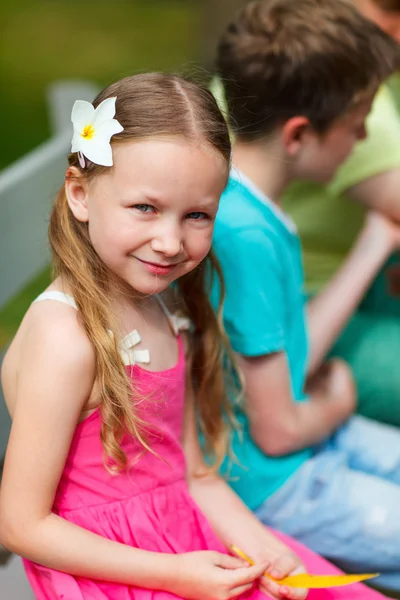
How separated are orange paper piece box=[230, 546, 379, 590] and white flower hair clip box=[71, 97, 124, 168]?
22.7 inches

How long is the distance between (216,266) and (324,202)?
0.71 metres

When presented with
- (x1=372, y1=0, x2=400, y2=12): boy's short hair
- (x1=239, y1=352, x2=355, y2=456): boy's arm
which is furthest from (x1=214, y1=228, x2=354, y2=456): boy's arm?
(x1=372, y1=0, x2=400, y2=12): boy's short hair

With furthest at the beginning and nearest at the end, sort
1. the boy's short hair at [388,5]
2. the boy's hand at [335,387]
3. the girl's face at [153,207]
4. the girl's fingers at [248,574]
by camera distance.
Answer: the boy's short hair at [388,5]
the boy's hand at [335,387]
the girl's fingers at [248,574]
the girl's face at [153,207]

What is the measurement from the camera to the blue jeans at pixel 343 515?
1.42 metres

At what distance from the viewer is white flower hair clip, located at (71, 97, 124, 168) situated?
1.00 metres

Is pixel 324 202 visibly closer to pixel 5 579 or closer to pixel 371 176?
pixel 371 176

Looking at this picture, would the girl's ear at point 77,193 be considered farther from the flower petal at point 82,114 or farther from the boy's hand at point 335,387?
the boy's hand at point 335,387

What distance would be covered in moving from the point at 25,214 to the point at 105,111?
636 millimetres

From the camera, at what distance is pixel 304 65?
145 centimetres

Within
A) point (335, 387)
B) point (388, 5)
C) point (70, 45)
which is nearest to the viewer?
point (335, 387)

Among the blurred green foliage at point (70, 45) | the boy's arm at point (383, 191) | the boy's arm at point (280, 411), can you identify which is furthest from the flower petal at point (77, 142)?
the blurred green foliage at point (70, 45)

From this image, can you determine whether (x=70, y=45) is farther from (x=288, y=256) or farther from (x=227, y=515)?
(x=227, y=515)

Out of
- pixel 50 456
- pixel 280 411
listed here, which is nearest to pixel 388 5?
pixel 280 411

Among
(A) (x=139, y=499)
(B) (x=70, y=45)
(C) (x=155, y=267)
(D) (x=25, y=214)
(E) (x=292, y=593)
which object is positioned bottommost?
(B) (x=70, y=45)
